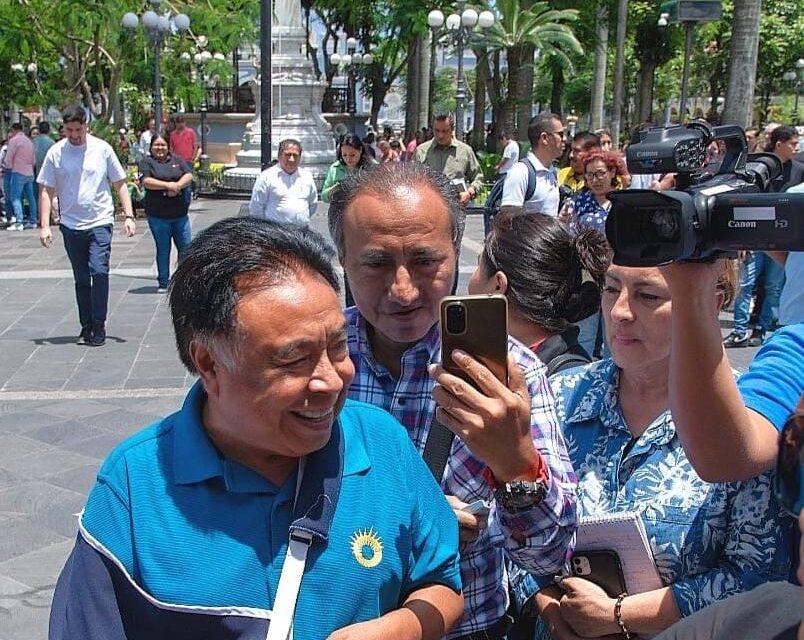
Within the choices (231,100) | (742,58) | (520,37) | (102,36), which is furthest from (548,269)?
(231,100)

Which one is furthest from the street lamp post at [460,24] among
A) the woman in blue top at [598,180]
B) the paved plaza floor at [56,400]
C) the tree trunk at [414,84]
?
the woman in blue top at [598,180]

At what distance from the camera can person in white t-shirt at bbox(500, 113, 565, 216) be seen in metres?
7.71

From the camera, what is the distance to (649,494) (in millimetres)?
1990

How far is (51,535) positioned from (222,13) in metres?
21.1

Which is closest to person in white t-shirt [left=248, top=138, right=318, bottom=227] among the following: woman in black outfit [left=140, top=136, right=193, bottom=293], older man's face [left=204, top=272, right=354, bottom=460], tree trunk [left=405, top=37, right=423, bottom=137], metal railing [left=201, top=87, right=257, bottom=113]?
woman in black outfit [left=140, top=136, right=193, bottom=293]

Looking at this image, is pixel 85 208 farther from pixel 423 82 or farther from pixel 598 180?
pixel 423 82

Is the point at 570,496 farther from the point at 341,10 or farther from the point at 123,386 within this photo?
the point at 341,10

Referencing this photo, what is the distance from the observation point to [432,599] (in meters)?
1.73

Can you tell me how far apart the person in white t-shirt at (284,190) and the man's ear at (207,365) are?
25.2 feet

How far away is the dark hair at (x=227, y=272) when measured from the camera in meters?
1.62

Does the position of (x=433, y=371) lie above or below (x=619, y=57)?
below

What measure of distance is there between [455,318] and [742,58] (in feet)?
52.7

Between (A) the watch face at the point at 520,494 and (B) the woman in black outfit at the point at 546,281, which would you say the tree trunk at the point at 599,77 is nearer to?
(B) the woman in black outfit at the point at 546,281

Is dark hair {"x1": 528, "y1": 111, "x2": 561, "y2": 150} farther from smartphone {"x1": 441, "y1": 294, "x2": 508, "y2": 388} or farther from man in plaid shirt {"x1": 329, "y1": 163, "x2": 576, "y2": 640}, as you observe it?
smartphone {"x1": 441, "y1": 294, "x2": 508, "y2": 388}
